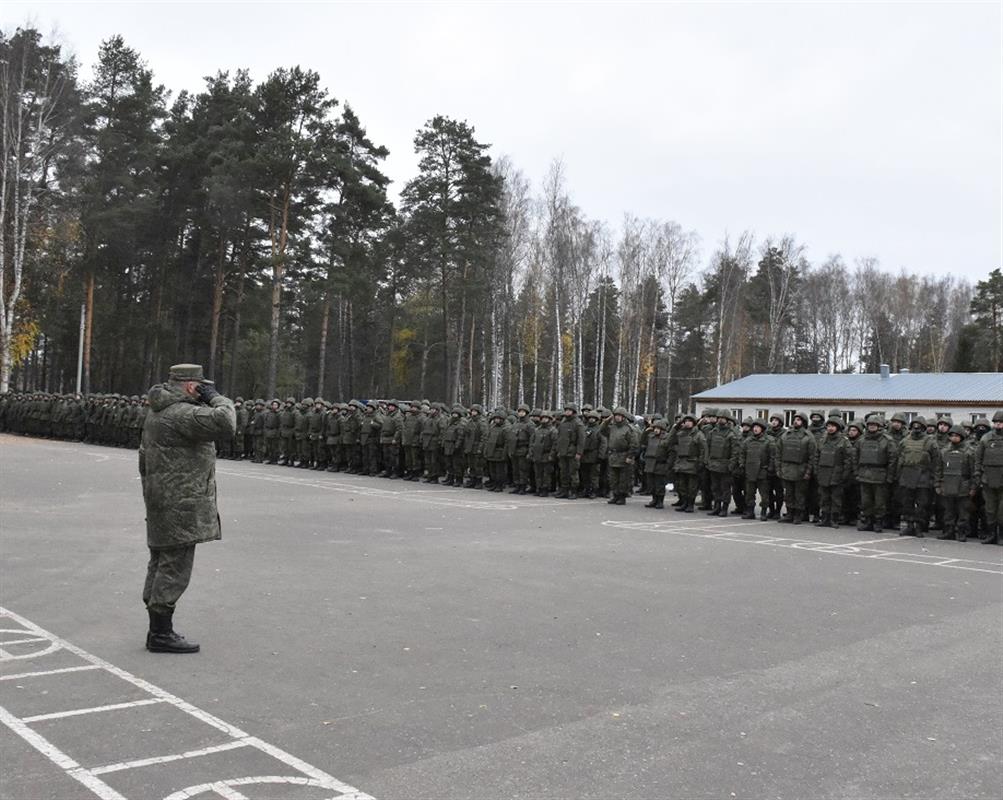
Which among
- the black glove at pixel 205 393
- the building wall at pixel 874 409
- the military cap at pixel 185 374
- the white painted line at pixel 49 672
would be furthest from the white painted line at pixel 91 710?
the building wall at pixel 874 409

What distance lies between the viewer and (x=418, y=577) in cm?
919

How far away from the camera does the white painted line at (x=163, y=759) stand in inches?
162

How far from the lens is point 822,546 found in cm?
1306

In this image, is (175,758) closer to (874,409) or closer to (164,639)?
(164,639)

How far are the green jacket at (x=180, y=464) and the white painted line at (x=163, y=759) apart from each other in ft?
6.52

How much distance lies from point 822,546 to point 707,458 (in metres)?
4.32

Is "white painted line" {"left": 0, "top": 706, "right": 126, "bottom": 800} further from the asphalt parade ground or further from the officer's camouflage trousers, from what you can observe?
the officer's camouflage trousers

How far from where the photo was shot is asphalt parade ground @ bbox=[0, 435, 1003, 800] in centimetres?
425

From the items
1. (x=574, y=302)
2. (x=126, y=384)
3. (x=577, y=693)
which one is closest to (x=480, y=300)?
(x=574, y=302)

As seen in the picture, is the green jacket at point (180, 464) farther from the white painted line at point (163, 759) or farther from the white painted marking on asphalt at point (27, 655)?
the white painted line at point (163, 759)

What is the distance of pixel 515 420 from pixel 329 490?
470cm

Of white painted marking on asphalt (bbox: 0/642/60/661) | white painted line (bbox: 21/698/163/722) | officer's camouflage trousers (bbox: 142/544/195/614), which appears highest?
officer's camouflage trousers (bbox: 142/544/195/614)

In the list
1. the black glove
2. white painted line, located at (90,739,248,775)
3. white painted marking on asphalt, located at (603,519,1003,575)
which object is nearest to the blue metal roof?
white painted marking on asphalt, located at (603,519,1003,575)

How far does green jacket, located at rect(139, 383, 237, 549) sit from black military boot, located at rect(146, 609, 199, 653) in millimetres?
497
